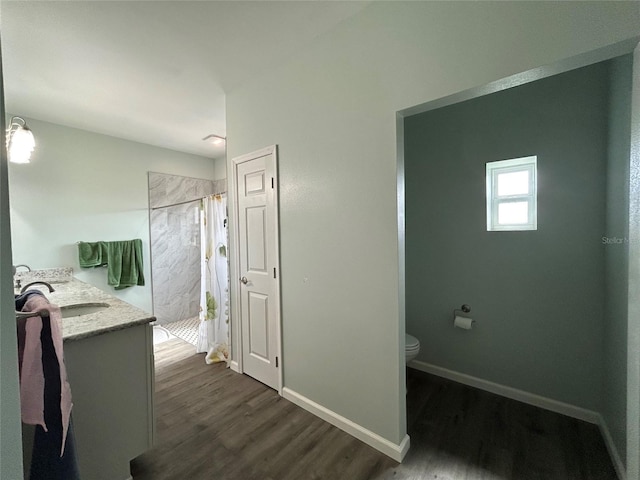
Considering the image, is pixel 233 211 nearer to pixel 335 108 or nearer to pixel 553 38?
pixel 335 108

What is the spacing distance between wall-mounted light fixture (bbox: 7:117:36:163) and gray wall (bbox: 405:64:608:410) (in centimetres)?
303

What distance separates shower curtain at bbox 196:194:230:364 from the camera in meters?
2.76

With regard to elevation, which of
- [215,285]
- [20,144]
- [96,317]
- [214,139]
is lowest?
[215,285]

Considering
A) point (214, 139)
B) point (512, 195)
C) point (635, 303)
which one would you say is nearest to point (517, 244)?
point (512, 195)

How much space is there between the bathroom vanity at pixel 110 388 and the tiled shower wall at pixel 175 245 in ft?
8.33

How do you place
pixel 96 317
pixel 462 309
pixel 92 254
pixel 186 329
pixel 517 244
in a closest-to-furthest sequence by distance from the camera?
1. pixel 96 317
2. pixel 517 244
3. pixel 462 309
4. pixel 92 254
5. pixel 186 329

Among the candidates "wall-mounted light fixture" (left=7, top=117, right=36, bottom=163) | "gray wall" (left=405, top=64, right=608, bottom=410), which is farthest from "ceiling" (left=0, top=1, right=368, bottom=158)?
"gray wall" (left=405, top=64, right=608, bottom=410)

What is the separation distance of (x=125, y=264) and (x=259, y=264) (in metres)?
2.25

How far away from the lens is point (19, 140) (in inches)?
72.1

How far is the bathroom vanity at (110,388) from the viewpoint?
1.22 meters

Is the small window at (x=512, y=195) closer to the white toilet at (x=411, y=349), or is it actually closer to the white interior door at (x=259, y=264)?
the white toilet at (x=411, y=349)

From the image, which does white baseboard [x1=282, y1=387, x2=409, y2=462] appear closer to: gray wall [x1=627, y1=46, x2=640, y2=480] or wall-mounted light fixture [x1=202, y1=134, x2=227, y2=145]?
gray wall [x1=627, y1=46, x2=640, y2=480]

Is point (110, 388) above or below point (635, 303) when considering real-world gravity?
below

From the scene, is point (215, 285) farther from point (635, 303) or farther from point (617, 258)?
point (617, 258)
